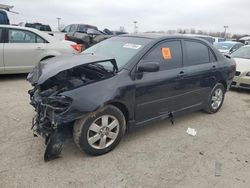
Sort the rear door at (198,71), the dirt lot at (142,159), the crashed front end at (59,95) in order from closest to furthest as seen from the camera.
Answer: the dirt lot at (142,159) → the crashed front end at (59,95) → the rear door at (198,71)

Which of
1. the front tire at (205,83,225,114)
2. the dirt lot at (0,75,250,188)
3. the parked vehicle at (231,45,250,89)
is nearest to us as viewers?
the dirt lot at (0,75,250,188)

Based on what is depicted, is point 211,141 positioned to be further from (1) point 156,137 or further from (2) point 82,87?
(2) point 82,87

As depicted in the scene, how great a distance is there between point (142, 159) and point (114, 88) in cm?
103

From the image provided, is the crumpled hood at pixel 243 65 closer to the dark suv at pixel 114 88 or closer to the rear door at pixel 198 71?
the rear door at pixel 198 71

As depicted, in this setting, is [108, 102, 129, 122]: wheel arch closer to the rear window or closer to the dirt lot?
the dirt lot

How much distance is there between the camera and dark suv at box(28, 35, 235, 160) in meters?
3.20

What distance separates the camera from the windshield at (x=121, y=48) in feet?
12.8

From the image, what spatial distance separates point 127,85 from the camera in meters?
3.57

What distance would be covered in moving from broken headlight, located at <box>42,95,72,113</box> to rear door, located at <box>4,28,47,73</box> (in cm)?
464

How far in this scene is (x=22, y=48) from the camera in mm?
7246

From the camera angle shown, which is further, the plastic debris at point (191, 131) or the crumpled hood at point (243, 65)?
the crumpled hood at point (243, 65)

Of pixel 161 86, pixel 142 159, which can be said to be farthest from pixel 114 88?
pixel 142 159

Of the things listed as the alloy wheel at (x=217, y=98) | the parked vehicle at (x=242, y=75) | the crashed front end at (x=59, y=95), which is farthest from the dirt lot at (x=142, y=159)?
the parked vehicle at (x=242, y=75)

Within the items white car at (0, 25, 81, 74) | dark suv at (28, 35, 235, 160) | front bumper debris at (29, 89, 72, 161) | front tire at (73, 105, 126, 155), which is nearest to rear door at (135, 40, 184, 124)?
dark suv at (28, 35, 235, 160)
